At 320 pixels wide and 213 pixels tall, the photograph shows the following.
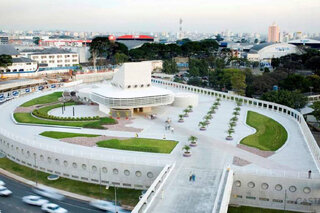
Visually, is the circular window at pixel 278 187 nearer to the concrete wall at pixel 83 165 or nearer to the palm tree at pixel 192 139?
the concrete wall at pixel 83 165

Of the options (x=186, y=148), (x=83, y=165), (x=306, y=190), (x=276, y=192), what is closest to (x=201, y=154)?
(x=186, y=148)

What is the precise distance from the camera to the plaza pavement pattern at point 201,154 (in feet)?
102

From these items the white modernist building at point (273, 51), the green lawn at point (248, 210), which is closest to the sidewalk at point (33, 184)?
the green lawn at point (248, 210)

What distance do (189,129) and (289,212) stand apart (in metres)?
20.9

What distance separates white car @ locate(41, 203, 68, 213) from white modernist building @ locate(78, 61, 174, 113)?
87.2 feet

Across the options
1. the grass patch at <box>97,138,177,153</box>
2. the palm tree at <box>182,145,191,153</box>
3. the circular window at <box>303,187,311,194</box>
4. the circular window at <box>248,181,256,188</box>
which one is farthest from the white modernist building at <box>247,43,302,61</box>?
the circular window at <box>248,181,256,188</box>

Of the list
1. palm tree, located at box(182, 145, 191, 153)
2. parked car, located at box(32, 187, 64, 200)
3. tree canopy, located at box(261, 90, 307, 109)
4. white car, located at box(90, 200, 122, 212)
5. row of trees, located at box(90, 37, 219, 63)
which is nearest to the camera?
white car, located at box(90, 200, 122, 212)

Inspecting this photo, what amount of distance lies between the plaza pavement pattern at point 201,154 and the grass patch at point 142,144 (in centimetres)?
112

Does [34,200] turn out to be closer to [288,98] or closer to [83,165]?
[83,165]

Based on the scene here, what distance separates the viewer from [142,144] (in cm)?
4394

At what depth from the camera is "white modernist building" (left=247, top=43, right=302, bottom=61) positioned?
512ft

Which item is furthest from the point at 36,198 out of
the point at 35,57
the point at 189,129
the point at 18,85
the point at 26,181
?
the point at 35,57

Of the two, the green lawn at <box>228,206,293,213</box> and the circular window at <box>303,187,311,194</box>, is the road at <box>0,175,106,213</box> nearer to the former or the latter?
the green lawn at <box>228,206,293,213</box>

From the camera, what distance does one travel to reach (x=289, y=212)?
34000 millimetres
